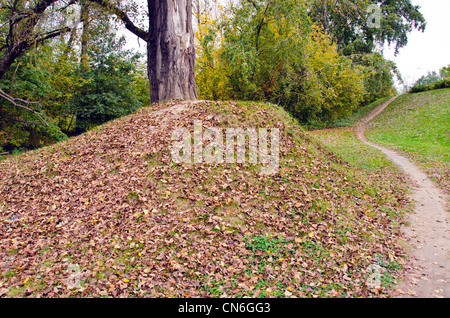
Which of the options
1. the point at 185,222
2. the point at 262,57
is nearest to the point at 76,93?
the point at 262,57

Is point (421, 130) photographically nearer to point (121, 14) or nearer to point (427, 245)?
point (427, 245)

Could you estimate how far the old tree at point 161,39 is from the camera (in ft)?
31.7

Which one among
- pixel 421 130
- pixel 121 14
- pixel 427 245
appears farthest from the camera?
pixel 421 130

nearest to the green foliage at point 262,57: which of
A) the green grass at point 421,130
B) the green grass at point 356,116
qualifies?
the green grass at point 421,130

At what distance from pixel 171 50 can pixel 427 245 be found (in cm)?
874

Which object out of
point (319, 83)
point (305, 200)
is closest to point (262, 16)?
point (319, 83)

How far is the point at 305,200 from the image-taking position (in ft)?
21.2

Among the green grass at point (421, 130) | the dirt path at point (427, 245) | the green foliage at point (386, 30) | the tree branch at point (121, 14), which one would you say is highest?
the green foliage at point (386, 30)

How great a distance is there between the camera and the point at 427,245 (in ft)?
18.0

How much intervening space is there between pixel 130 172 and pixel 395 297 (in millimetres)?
5564

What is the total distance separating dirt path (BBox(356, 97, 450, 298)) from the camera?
4266 millimetres

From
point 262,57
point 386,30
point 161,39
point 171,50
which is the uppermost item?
point 386,30

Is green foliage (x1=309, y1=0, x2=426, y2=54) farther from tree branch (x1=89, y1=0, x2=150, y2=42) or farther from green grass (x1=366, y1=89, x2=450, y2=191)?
tree branch (x1=89, y1=0, x2=150, y2=42)

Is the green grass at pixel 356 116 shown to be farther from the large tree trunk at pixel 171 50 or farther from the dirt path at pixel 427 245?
the large tree trunk at pixel 171 50
